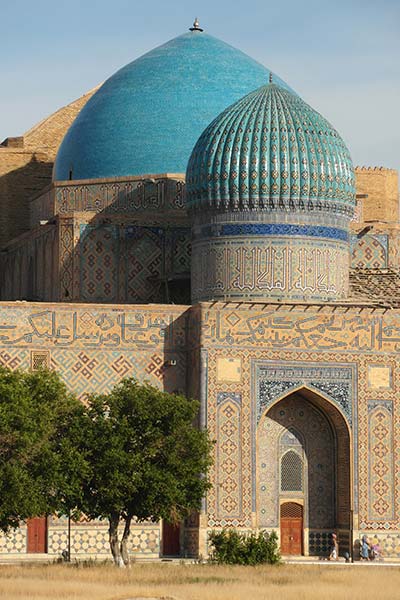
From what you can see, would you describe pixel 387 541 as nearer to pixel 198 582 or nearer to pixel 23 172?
pixel 198 582

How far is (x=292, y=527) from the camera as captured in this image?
31.2 m

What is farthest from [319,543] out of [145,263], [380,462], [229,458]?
[145,263]

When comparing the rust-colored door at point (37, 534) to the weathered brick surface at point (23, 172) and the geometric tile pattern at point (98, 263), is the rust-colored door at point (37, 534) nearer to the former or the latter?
the geometric tile pattern at point (98, 263)

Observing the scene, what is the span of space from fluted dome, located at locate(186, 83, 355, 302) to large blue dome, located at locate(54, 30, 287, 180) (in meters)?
2.40

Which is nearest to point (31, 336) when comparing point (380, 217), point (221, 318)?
point (221, 318)

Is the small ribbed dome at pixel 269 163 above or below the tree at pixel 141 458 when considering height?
above

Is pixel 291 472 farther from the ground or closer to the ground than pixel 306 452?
closer to the ground

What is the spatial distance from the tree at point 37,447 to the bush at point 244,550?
2638 mm

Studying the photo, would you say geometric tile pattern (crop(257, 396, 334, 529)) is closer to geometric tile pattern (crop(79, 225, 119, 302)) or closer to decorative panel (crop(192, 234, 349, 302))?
decorative panel (crop(192, 234, 349, 302))

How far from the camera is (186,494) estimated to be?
91.8ft

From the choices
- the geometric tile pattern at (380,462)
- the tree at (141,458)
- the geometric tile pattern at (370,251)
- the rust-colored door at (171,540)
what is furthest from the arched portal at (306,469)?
the geometric tile pattern at (370,251)

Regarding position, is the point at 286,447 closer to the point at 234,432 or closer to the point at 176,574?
the point at 234,432

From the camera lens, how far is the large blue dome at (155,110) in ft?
115

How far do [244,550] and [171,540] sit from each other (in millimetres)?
2265
